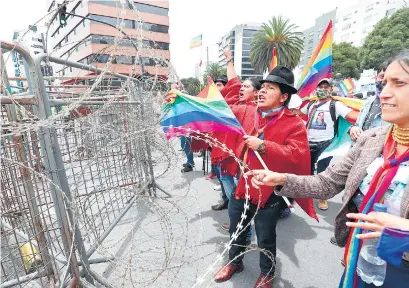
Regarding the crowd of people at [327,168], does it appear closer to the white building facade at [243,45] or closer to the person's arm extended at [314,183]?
the person's arm extended at [314,183]

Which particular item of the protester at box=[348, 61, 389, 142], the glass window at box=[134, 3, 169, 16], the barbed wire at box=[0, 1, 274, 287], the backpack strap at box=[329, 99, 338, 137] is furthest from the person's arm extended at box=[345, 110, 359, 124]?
the glass window at box=[134, 3, 169, 16]

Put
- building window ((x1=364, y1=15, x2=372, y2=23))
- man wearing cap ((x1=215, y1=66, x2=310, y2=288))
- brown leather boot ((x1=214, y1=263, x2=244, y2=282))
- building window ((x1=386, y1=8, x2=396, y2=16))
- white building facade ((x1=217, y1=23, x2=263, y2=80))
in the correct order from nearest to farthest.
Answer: man wearing cap ((x1=215, y1=66, x2=310, y2=288)) → brown leather boot ((x1=214, y1=263, x2=244, y2=282)) → building window ((x1=386, y1=8, x2=396, y2=16)) → building window ((x1=364, y1=15, x2=372, y2=23)) → white building facade ((x1=217, y1=23, x2=263, y2=80))

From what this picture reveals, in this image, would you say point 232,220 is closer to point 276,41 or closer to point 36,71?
point 36,71

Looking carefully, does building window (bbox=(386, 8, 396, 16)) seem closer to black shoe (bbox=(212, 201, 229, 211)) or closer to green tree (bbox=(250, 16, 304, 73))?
green tree (bbox=(250, 16, 304, 73))

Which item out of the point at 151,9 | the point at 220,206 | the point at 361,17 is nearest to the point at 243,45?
the point at 361,17

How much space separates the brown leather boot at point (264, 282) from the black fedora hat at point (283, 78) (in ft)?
5.99

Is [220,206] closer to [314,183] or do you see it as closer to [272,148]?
[272,148]

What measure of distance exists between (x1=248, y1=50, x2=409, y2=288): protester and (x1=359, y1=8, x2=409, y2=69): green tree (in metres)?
38.6

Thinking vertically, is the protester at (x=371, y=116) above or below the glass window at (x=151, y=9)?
below

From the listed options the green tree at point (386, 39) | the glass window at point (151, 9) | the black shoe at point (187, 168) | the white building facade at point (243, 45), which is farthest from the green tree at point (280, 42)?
the white building facade at point (243, 45)

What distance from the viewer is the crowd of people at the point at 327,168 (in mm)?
1156

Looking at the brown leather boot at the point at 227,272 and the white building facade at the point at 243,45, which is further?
the white building facade at the point at 243,45

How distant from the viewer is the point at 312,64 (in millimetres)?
4484

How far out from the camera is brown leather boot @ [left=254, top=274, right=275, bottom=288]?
233 centimetres
